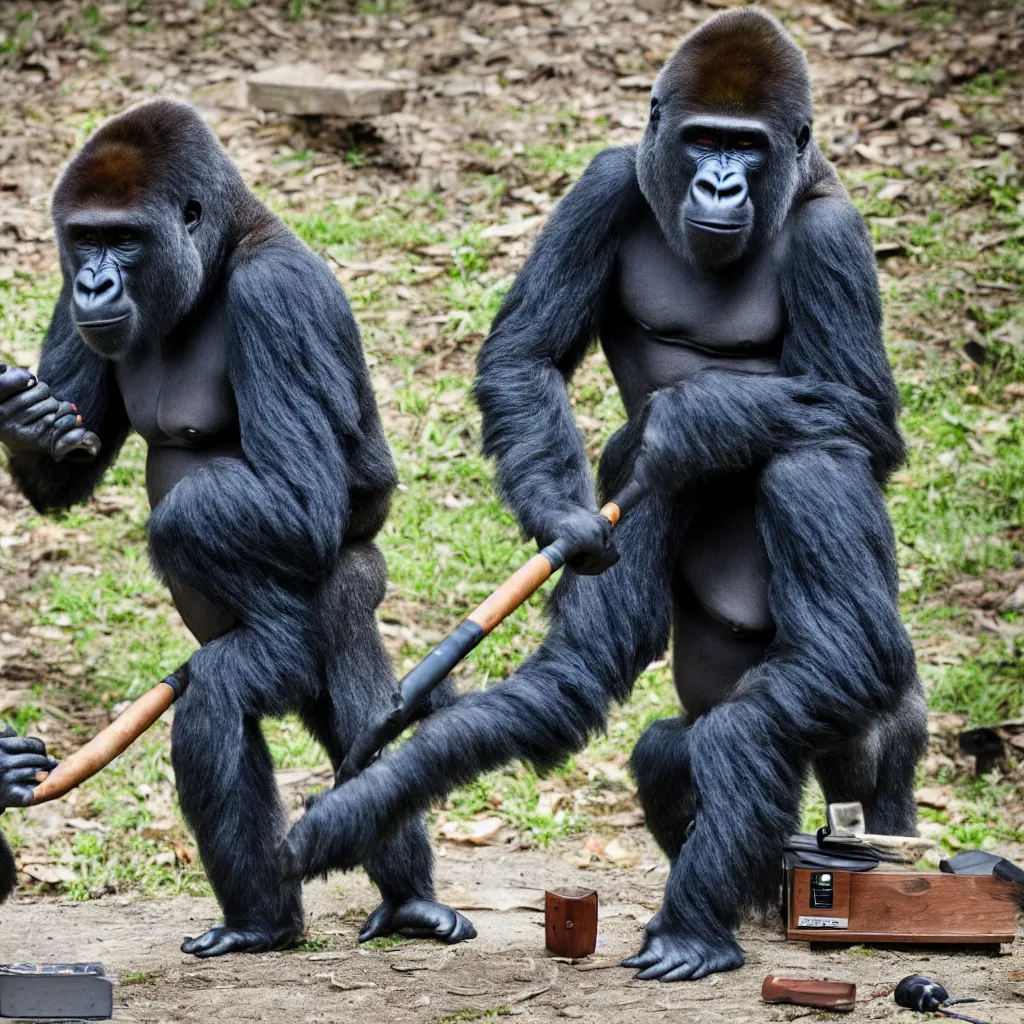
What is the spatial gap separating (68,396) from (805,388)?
7.17ft

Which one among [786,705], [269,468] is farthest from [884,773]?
[269,468]

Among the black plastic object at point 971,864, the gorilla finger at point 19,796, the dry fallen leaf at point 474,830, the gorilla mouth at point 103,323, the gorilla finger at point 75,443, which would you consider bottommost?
the dry fallen leaf at point 474,830

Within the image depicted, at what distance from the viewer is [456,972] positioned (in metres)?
4.43

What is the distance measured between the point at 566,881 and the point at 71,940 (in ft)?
5.56

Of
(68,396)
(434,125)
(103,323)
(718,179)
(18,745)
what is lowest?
(18,745)

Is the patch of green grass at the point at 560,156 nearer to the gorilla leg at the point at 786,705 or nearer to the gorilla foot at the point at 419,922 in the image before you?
the gorilla leg at the point at 786,705

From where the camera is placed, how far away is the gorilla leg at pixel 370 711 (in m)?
4.74

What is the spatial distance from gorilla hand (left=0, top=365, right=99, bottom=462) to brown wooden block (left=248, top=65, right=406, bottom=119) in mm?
5625

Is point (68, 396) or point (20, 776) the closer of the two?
point (20, 776)

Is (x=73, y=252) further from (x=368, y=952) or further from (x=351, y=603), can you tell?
(x=368, y=952)

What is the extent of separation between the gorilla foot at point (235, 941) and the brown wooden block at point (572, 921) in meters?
0.79

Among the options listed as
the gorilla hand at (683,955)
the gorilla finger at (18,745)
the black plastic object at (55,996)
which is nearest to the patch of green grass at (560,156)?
the gorilla hand at (683,955)

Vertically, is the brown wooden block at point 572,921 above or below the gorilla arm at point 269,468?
below

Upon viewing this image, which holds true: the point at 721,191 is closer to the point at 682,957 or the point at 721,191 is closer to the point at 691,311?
the point at 691,311
